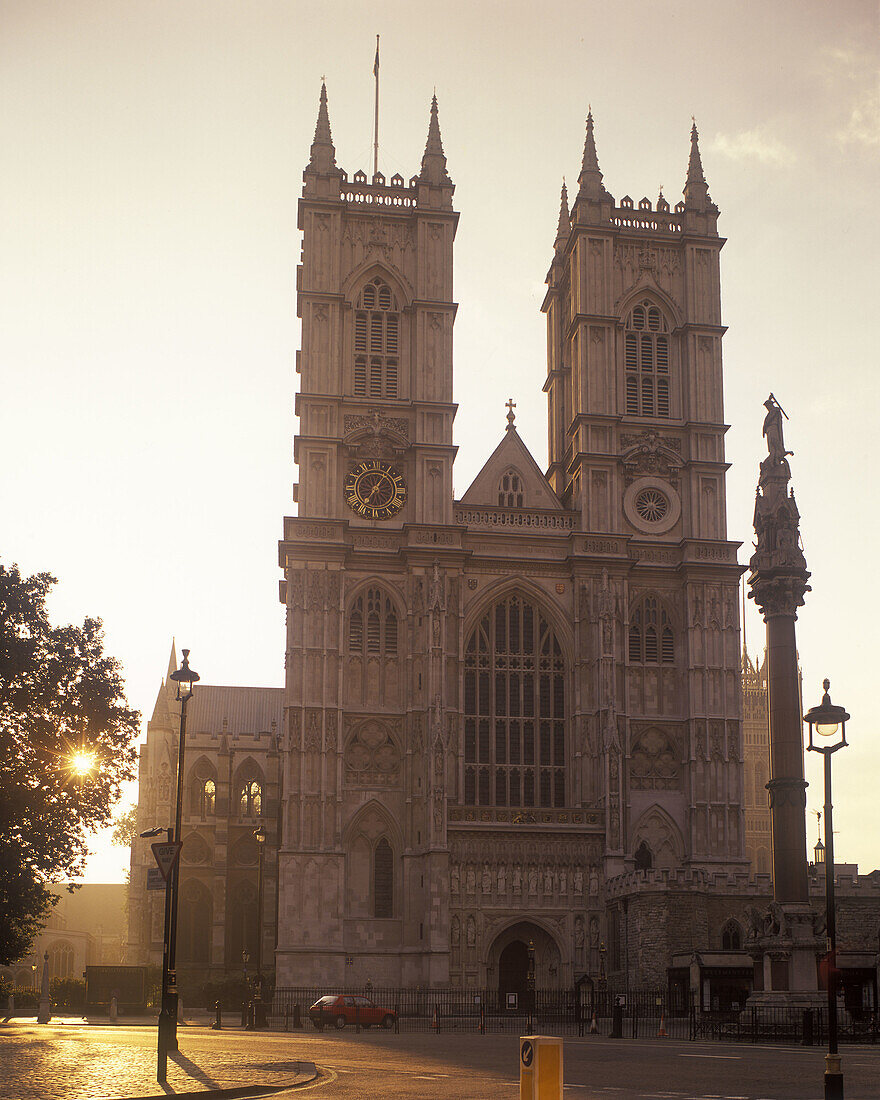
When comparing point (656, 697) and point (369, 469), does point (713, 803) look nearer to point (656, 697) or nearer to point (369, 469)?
point (656, 697)

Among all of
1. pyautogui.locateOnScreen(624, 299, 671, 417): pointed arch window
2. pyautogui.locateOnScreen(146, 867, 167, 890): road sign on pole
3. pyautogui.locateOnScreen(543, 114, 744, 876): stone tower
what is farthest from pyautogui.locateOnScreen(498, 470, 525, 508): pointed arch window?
pyautogui.locateOnScreen(146, 867, 167, 890): road sign on pole

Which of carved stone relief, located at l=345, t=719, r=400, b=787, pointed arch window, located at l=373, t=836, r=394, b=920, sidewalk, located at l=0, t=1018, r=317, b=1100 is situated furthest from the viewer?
carved stone relief, located at l=345, t=719, r=400, b=787

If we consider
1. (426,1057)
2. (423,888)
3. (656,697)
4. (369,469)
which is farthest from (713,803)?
(426,1057)

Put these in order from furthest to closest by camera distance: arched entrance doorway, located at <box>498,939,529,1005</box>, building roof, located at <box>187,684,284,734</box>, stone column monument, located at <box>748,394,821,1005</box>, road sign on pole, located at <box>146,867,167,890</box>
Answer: building roof, located at <box>187,684,284,734</box>, arched entrance doorway, located at <box>498,939,529,1005</box>, stone column monument, located at <box>748,394,821,1005</box>, road sign on pole, located at <box>146,867,167,890</box>

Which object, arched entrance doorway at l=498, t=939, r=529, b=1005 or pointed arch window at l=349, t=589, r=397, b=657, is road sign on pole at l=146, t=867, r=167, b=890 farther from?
pointed arch window at l=349, t=589, r=397, b=657

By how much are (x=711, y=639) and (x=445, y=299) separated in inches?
775

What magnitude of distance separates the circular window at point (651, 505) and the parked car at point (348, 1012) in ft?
89.3

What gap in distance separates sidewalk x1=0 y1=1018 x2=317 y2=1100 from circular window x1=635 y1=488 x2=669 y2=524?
121 feet

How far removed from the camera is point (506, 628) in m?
61.5

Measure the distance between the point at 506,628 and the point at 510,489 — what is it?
22.9 feet

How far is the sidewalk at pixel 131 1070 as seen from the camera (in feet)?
61.7

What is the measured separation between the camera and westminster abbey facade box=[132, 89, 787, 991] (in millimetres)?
56344

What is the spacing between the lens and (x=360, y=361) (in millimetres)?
64250

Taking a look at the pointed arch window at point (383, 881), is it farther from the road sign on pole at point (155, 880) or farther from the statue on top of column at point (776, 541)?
the road sign on pole at point (155, 880)
